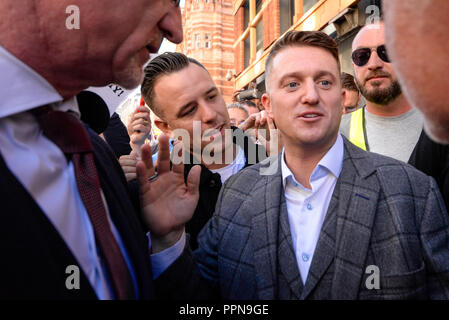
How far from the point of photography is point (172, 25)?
125 cm

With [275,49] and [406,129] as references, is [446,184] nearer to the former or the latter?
[406,129]

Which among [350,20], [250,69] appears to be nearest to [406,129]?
[350,20]

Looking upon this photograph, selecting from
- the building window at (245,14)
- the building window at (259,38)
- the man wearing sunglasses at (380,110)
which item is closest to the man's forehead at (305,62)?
the man wearing sunglasses at (380,110)

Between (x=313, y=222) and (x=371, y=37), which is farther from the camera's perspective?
(x=371, y=37)

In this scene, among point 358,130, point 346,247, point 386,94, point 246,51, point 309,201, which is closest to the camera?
point 346,247

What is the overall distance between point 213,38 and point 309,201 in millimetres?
34013

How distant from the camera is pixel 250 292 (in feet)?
4.90

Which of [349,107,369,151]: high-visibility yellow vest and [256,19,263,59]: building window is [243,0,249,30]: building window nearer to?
[256,19,263,59]: building window

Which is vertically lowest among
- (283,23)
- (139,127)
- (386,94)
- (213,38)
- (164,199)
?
(164,199)

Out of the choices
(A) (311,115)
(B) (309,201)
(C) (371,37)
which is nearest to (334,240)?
(B) (309,201)

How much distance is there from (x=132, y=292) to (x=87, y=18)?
3.04ft

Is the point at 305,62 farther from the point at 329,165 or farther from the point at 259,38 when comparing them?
the point at 259,38

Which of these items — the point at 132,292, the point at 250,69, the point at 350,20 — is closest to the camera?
the point at 132,292

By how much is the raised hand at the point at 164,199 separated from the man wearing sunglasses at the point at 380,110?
1.78m
